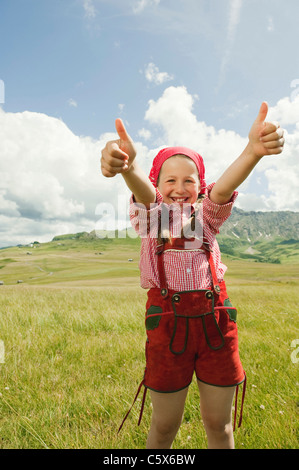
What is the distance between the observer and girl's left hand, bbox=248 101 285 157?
1.94 metres

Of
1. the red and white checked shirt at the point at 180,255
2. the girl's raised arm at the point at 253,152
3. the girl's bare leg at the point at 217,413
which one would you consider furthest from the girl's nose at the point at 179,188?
the girl's bare leg at the point at 217,413

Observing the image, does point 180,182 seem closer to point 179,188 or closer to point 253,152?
point 179,188

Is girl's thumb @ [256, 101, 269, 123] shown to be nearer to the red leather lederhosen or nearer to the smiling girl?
the smiling girl

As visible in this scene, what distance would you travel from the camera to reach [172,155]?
258 centimetres

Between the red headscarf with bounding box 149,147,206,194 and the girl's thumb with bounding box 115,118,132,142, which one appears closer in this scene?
the girl's thumb with bounding box 115,118,132,142

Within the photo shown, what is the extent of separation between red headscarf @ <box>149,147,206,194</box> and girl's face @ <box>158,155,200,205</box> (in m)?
0.06

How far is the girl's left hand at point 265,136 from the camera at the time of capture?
194cm

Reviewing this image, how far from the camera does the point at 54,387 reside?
3.71 meters

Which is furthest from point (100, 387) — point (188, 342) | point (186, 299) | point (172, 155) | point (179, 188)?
point (172, 155)

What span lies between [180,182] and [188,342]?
1346 mm

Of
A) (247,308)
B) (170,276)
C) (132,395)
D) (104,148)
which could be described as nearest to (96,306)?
(247,308)

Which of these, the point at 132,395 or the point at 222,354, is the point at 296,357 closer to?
the point at 132,395

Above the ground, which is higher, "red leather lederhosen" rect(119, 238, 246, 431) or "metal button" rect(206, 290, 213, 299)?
"metal button" rect(206, 290, 213, 299)

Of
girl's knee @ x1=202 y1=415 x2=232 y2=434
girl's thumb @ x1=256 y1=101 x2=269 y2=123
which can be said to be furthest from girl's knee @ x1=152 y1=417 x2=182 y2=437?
girl's thumb @ x1=256 y1=101 x2=269 y2=123
